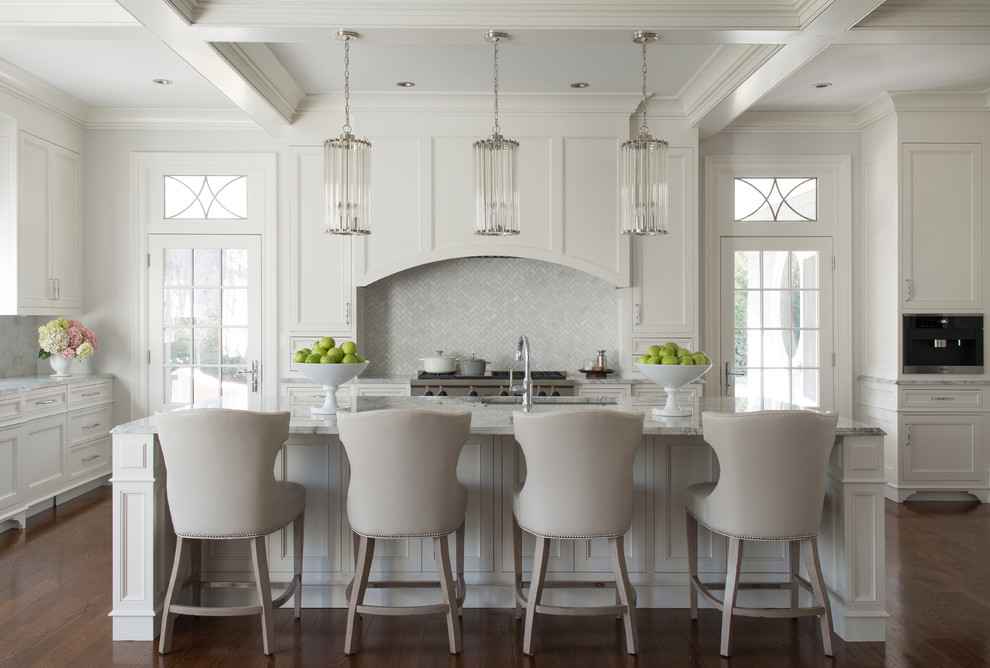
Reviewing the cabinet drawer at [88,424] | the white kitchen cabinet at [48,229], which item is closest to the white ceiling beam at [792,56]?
the white kitchen cabinet at [48,229]

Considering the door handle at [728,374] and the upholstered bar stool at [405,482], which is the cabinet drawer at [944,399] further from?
the upholstered bar stool at [405,482]

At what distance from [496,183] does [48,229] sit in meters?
3.41

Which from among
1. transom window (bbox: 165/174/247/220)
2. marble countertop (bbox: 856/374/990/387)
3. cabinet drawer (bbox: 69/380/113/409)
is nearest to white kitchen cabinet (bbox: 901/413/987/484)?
marble countertop (bbox: 856/374/990/387)

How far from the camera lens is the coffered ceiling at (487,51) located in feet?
10.2

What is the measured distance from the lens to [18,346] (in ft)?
15.7

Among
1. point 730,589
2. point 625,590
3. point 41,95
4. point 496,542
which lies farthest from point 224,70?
point 730,589

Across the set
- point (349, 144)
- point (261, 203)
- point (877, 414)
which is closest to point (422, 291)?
point (261, 203)

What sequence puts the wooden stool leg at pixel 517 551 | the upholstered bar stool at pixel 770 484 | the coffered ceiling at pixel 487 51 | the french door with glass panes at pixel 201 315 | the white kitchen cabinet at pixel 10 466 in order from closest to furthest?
the upholstered bar stool at pixel 770 484 → the wooden stool leg at pixel 517 551 → the coffered ceiling at pixel 487 51 → the white kitchen cabinet at pixel 10 466 → the french door with glass panes at pixel 201 315

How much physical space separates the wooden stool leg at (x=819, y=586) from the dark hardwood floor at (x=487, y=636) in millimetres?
78

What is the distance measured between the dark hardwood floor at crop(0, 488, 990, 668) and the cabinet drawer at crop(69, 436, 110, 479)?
1.35 meters

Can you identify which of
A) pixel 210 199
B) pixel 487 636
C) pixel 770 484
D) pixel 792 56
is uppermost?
pixel 792 56

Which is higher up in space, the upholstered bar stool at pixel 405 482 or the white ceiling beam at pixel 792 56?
the white ceiling beam at pixel 792 56

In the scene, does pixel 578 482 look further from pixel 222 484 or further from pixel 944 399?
pixel 944 399

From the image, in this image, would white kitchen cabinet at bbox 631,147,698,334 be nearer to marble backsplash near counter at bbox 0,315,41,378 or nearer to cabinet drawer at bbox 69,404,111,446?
cabinet drawer at bbox 69,404,111,446
